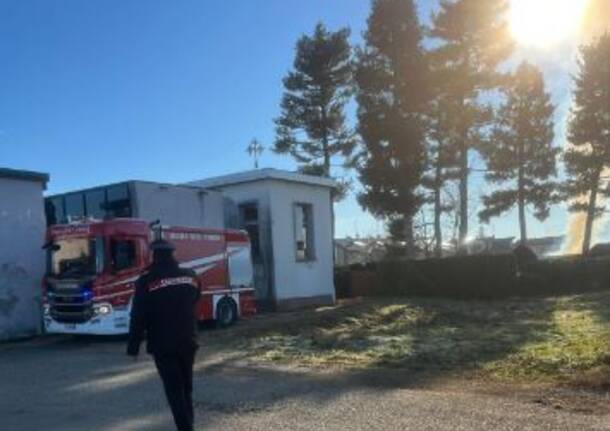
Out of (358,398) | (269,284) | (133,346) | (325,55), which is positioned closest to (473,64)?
(325,55)

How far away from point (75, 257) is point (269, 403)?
1015 centimetres

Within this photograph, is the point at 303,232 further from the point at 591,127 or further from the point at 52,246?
the point at 591,127

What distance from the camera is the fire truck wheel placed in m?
23.4

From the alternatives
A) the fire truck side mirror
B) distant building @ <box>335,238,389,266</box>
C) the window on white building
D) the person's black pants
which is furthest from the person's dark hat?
distant building @ <box>335,238,389,266</box>

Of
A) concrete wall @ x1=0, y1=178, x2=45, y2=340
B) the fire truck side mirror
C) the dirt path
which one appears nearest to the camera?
the dirt path

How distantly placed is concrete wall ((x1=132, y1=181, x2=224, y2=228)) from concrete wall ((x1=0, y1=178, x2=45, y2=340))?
2772 millimetres

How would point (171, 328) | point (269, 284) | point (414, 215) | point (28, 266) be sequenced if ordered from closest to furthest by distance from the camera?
point (171, 328)
point (28, 266)
point (269, 284)
point (414, 215)

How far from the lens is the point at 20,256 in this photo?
22.8 meters

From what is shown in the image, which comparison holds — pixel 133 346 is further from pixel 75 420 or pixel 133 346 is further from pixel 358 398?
pixel 358 398

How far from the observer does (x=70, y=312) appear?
19.9m

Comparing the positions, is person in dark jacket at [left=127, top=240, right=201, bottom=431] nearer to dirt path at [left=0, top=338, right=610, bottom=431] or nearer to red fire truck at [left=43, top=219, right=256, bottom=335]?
dirt path at [left=0, top=338, right=610, bottom=431]

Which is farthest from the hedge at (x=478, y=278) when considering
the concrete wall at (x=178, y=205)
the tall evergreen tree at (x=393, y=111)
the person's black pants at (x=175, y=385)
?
the person's black pants at (x=175, y=385)

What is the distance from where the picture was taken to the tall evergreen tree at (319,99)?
A: 50.3 metres

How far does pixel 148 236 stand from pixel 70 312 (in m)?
2.44
